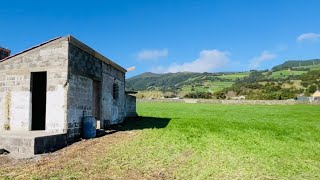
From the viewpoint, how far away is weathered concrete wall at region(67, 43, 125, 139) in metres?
13.1

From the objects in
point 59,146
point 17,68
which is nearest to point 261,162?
point 59,146

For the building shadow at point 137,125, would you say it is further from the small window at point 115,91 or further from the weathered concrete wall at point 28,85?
the weathered concrete wall at point 28,85

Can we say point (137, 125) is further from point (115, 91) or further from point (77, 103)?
point (77, 103)

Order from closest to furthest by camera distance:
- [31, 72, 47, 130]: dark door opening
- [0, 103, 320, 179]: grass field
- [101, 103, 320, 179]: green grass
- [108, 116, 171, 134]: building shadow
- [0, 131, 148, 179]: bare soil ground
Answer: [0, 131, 148, 179]: bare soil ground
[0, 103, 320, 179]: grass field
[101, 103, 320, 179]: green grass
[31, 72, 47, 130]: dark door opening
[108, 116, 171, 134]: building shadow

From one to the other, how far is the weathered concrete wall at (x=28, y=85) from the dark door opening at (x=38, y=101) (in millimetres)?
1328

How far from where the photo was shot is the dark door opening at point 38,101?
587 inches

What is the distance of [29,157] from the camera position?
383 inches

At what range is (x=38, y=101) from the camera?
51.0 feet

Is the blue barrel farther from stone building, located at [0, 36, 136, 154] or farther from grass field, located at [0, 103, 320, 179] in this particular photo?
grass field, located at [0, 103, 320, 179]

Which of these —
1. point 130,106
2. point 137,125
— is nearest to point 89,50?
point 137,125

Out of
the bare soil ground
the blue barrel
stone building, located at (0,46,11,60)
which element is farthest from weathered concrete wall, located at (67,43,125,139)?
stone building, located at (0,46,11,60)

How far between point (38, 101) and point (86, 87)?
112 inches

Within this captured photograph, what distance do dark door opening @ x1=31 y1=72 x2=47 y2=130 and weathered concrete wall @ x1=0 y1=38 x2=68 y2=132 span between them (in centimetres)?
133

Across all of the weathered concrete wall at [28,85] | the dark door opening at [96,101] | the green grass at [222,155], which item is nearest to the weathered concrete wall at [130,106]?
the dark door opening at [96,101]
